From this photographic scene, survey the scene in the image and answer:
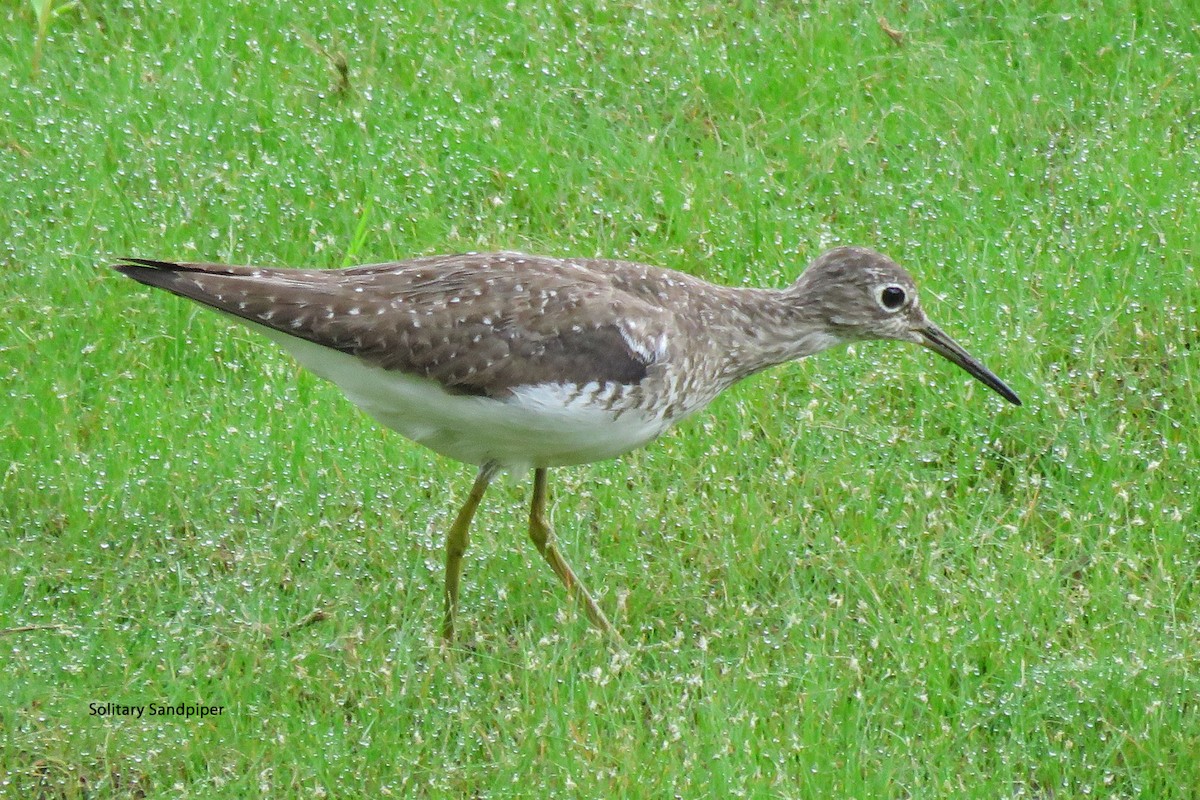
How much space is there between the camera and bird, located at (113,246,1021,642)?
6223 mm

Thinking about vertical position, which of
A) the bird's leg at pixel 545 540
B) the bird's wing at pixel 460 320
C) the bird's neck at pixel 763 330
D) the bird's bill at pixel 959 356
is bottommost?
the bird's leg at pixel 545 540

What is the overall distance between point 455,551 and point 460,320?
105cm

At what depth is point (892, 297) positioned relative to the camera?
23.0 ft

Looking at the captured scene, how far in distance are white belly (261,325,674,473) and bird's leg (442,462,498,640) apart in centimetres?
21

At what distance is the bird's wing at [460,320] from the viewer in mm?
6223

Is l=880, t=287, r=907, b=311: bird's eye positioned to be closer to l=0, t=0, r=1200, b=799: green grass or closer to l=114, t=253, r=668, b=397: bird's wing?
l=0, t=0, r=1200, b=799: green grass

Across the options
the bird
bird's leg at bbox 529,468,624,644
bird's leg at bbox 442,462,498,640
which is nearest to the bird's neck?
the bird

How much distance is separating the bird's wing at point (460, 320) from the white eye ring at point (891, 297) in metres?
1.02

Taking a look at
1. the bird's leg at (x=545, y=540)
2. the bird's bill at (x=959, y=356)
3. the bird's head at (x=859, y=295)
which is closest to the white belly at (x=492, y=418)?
the bird's leg at (x=545, y=540)

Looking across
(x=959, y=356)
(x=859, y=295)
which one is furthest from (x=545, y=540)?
(x=959, y=356)

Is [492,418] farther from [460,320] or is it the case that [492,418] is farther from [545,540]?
[545,540]

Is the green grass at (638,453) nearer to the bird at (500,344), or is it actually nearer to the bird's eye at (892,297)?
the bird at (500,344)

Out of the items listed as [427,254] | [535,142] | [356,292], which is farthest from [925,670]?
[535,142]

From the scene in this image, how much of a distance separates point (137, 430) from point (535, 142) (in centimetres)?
303
